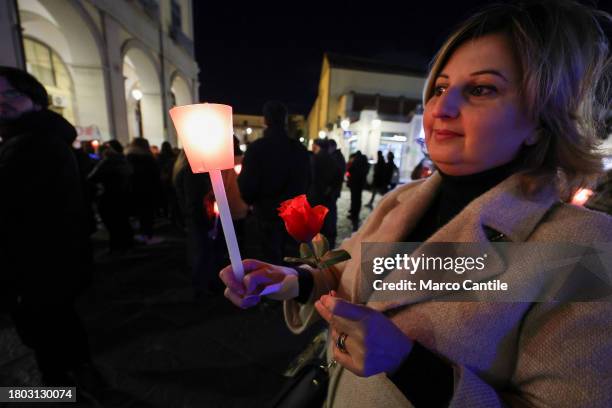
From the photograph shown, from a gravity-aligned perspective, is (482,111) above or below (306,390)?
above

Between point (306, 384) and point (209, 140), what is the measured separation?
0.90 m

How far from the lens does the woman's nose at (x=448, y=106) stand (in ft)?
2.31

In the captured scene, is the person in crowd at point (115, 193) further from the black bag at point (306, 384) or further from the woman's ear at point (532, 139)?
the woman's ear at point (532, 139)

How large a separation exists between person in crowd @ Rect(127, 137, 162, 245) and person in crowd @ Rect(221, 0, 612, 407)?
491 centimetres

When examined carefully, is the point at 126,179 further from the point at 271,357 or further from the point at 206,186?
the point at 271,357

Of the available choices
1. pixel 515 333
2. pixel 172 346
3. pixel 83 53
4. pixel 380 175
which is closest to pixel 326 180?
pixel 172 346

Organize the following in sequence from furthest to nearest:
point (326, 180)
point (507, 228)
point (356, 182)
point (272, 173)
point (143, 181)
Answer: point (356, 182) < point (143, 181) < point (326, 180) < point (272, 173) < point (507, 228)

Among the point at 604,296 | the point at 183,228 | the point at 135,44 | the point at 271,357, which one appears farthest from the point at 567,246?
the point at 135,44

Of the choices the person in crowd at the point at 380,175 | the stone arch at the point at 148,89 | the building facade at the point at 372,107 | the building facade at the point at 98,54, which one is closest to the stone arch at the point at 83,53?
the building facade at the point at 98,54

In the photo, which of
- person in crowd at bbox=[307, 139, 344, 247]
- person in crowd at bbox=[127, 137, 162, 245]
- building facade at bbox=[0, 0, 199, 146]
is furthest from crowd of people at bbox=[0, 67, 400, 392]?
building facade at bbox=[0, 0, 199, 146]

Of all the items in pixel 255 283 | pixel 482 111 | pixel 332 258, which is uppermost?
pixel 482 111

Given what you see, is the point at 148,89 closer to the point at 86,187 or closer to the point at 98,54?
the point at 98,54

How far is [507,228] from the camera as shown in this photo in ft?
2.19

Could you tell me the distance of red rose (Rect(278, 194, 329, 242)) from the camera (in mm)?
587
